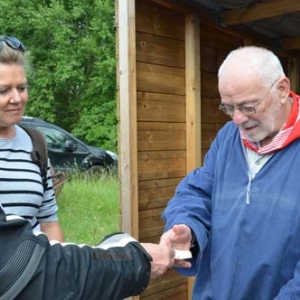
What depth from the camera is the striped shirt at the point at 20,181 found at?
2.18 meters

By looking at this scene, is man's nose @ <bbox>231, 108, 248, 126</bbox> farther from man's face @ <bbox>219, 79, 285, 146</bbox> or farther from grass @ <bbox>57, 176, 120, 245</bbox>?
grass @ <bbox>57, 176, 120, 245</bbox>

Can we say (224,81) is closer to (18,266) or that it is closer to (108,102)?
(18,266)

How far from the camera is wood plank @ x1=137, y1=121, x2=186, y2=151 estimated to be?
385 cm

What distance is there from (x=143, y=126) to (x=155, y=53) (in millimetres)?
585

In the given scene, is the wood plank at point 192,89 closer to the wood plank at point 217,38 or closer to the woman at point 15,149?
the wood plank at point 217,38

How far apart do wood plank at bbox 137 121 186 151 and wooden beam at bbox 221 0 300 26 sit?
3.17 feet

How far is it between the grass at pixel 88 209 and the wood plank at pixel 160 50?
3.38m

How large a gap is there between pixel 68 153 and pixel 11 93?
32.0 feet

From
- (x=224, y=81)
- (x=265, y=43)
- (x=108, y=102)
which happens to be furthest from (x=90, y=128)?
(x=224, y=81)

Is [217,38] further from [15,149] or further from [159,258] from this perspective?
[159,258]

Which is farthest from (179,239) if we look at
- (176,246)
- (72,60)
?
(72,60)

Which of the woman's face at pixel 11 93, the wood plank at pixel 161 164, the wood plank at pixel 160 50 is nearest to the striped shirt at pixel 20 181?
the woman's face at pixel 11 93

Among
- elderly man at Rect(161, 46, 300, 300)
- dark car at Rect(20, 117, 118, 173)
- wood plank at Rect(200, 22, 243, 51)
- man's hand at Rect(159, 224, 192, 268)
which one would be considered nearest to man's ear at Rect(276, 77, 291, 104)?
elderly man at Rect(161, 46, 300, 300)

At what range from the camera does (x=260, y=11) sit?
407 centimetres
